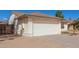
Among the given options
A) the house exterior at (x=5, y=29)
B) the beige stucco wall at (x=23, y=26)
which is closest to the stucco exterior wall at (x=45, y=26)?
the beige stucco wall at (x=23, y=26)

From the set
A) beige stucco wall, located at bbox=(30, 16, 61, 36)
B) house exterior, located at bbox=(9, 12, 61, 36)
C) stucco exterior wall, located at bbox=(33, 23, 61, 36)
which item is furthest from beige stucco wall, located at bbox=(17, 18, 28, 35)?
stucco exterior wall, located at bbox=(33, 23, 61, 36)

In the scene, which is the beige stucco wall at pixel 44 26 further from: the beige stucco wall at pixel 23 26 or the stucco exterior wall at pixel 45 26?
the beige stucco wall at pixel 23 26

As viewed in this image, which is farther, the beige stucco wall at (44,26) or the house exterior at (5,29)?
the house exterior at (5,29)

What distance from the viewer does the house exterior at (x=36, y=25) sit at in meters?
18.9

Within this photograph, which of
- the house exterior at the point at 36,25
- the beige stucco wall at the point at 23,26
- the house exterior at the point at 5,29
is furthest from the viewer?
the house exterior at the point at 5,29

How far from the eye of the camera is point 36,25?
64.3 ft

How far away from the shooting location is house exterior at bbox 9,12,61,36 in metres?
18.9

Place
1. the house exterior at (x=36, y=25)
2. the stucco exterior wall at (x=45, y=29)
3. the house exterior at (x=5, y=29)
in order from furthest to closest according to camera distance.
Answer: the house exterior at (x=5, y=29) → the stucco exterior wall at (x=45, y=29) → the house exterior at (x=36, y=25)

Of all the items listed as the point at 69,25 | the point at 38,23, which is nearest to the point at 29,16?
the point at 38,23

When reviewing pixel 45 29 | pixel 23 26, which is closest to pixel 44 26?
pixel 45 29

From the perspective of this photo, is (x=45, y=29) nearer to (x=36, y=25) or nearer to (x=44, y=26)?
(x=44, y=26)

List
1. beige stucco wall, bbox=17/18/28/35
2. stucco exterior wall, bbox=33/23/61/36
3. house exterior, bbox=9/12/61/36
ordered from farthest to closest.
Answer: stucco exterior wall, bbox=33/23/61/36
beige stucco wall, bbox=17/18/28/35
house exterior, bbox=9/12/61/36

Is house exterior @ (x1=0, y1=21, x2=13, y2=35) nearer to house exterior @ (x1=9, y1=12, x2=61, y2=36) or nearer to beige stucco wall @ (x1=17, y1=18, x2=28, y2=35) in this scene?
house exterior @ (x1=9, y1=12, x2=61, y2=36)
